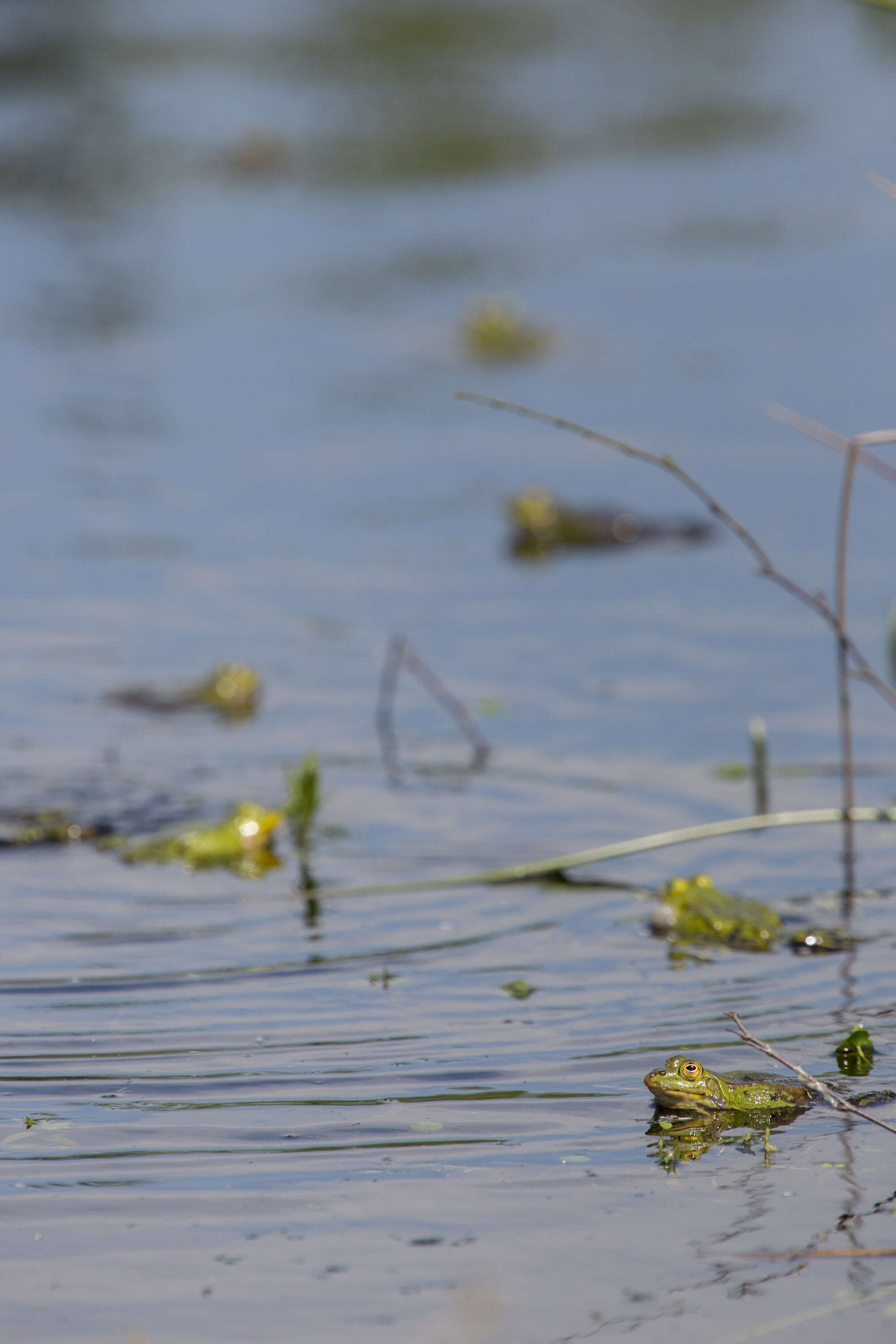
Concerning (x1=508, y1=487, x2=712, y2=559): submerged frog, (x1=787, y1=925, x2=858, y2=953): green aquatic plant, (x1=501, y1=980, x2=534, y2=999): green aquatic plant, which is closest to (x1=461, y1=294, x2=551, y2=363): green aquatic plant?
(x1=508, y1=487, x2=712, y2=559): submerged frog

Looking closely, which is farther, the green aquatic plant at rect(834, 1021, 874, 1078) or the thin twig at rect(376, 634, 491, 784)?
the thin twig at rect(376, 634, 491, 784)

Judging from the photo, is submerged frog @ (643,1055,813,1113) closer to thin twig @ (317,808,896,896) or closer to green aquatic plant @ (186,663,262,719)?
thin twig @ (317,808,896,896)

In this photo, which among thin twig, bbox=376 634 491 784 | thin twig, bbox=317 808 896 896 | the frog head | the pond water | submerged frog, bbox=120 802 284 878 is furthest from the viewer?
thin twig, bbox=376 634 491 784

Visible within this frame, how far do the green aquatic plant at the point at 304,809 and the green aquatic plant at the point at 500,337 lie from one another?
34.0ft

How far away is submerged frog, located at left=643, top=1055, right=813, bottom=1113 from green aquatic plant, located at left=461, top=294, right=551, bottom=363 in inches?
491

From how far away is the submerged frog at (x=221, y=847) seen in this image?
5.68m

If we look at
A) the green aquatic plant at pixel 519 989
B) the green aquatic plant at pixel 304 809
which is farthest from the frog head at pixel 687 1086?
the green aquatic plant at pixel 304 809

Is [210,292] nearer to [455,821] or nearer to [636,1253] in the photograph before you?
[455,821]

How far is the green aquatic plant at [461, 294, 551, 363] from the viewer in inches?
620

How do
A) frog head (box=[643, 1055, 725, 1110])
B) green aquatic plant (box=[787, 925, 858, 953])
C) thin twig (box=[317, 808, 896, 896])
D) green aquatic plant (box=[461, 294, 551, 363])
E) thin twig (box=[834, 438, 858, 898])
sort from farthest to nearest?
green aquatic plant (box=[461, 294, 551, 363]), thin twig (box=[317, 808, 896, 896]), green aquatic plant (box=[787, 925, 858, 953]), thin twig (box=[834, 438, 858, 898]), frog head (box=[643, 1055, 725, 1110])

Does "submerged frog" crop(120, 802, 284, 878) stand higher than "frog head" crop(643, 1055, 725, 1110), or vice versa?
"frog head" crop(643, 1055, 725, 1110)

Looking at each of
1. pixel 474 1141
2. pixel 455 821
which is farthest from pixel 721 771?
pixel 474 1141

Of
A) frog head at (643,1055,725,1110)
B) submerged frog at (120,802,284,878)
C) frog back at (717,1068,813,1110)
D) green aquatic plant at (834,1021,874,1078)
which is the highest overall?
frog head at (643,1055,725,1110)

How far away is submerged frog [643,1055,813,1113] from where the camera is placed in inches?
146
